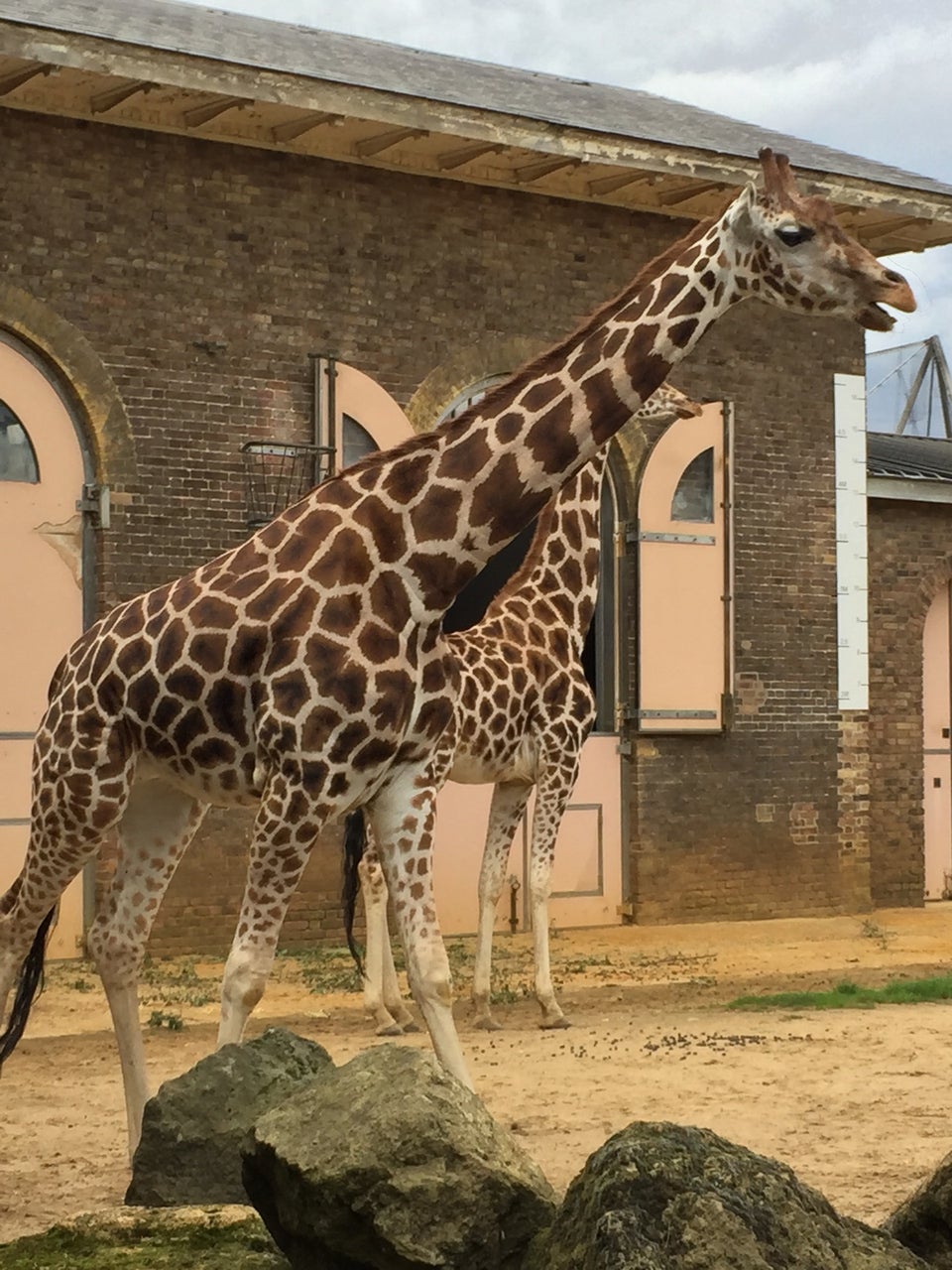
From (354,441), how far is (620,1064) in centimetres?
585

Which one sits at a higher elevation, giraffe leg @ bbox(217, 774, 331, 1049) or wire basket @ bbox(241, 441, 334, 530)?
wire basket @ bbox(241, 441, 334, 530)

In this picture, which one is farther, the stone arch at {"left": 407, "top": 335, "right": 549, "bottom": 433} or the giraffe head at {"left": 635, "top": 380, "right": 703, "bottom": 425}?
the stone arch at {"left": 407, "top": 335, "right": 549, "bottom": 433}

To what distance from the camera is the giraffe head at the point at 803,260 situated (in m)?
5.76

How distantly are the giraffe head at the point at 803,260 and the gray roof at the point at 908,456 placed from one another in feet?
29.8

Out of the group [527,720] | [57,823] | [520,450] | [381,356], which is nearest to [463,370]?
[381,356]

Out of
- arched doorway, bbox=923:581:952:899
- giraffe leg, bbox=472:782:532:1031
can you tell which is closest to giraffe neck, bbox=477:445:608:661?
giraffe leg, bbox=472:782:532:1031

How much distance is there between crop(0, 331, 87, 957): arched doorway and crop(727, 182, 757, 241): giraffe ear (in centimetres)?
626

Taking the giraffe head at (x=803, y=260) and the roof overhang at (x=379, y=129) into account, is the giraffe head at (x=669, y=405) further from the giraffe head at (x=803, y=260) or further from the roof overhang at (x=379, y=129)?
the giraffe head at (x=803, y=260)

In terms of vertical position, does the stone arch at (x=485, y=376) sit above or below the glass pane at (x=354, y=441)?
above

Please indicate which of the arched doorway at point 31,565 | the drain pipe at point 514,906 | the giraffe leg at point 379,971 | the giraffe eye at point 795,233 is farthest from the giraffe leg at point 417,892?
the drain pipe at point 514,906

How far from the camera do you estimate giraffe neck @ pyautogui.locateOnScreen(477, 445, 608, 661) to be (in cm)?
933

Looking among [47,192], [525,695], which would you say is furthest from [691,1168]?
[47,192]

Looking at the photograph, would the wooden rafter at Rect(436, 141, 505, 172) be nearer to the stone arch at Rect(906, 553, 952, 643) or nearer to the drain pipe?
the drain pipe

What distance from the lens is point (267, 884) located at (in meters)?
5.70
